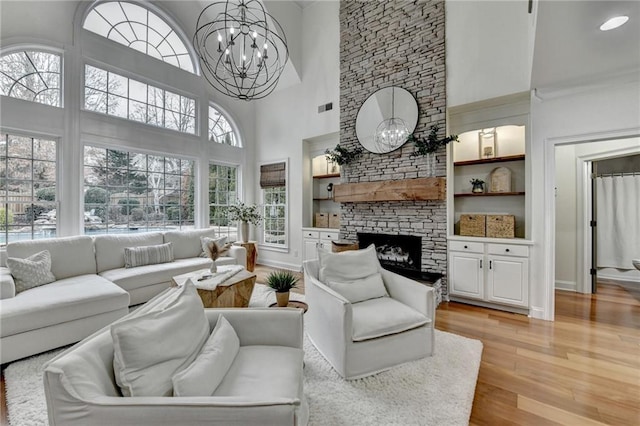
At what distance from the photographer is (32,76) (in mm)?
3775

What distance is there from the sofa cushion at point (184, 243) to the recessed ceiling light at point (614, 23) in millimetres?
5203

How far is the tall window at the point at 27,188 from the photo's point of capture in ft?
11.8

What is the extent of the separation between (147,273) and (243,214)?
2.42 meters

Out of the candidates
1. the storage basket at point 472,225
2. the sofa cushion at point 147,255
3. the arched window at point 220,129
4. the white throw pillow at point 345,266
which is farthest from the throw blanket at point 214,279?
the arched window at point 220,129

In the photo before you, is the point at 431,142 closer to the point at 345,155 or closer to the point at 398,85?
the point at 398,85

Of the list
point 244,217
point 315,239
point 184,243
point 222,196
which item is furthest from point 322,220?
point 184,243

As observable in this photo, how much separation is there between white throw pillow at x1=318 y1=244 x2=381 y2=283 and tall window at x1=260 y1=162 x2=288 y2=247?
11.3ft

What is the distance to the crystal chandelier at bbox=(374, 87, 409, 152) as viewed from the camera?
439 cm

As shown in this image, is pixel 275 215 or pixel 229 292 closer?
pixel 229 292

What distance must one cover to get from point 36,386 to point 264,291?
2556 millimetres

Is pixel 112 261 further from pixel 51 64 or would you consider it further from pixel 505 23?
pixel 505 23

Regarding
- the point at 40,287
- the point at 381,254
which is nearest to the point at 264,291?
the point at 381,254

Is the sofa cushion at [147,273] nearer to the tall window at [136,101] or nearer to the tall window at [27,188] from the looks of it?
the tall window at [27,188]

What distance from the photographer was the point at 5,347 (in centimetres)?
223
